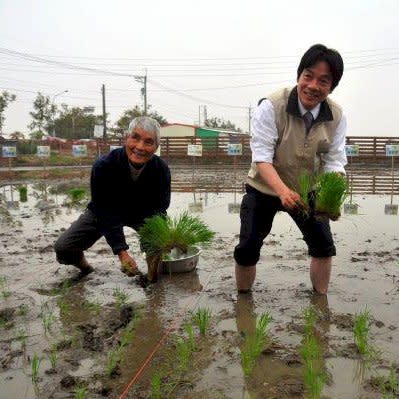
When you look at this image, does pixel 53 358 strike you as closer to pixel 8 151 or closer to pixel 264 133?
pixel 264 133

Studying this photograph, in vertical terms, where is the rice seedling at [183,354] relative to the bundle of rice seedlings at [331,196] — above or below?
below

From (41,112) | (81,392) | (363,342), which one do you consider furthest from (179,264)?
(41,112)

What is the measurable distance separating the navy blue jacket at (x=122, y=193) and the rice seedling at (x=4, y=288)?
877 mm

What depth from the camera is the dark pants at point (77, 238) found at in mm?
3740

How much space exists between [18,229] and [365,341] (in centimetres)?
522

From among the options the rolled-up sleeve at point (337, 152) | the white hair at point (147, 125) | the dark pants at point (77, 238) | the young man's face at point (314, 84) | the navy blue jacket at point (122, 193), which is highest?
the young man's face at point (314, 84)

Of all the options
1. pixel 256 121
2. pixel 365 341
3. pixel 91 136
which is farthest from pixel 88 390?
pixel 91 136

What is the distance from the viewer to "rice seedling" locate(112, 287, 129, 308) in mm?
3268

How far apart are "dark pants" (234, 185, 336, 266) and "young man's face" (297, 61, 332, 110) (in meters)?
0.74

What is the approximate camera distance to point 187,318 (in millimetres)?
3002

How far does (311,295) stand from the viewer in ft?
11.2

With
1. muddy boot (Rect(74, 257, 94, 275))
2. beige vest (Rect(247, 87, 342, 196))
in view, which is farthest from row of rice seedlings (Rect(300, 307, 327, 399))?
muddy boot (Rect(74, 257, 94, 275))

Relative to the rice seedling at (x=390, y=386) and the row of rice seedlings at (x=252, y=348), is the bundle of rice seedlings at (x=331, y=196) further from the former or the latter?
the rice seedling at (x=390, y=386)

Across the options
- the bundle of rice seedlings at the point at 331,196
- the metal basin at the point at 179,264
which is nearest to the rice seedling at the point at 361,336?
the bundle of rice seedlings at the point at 331,196
